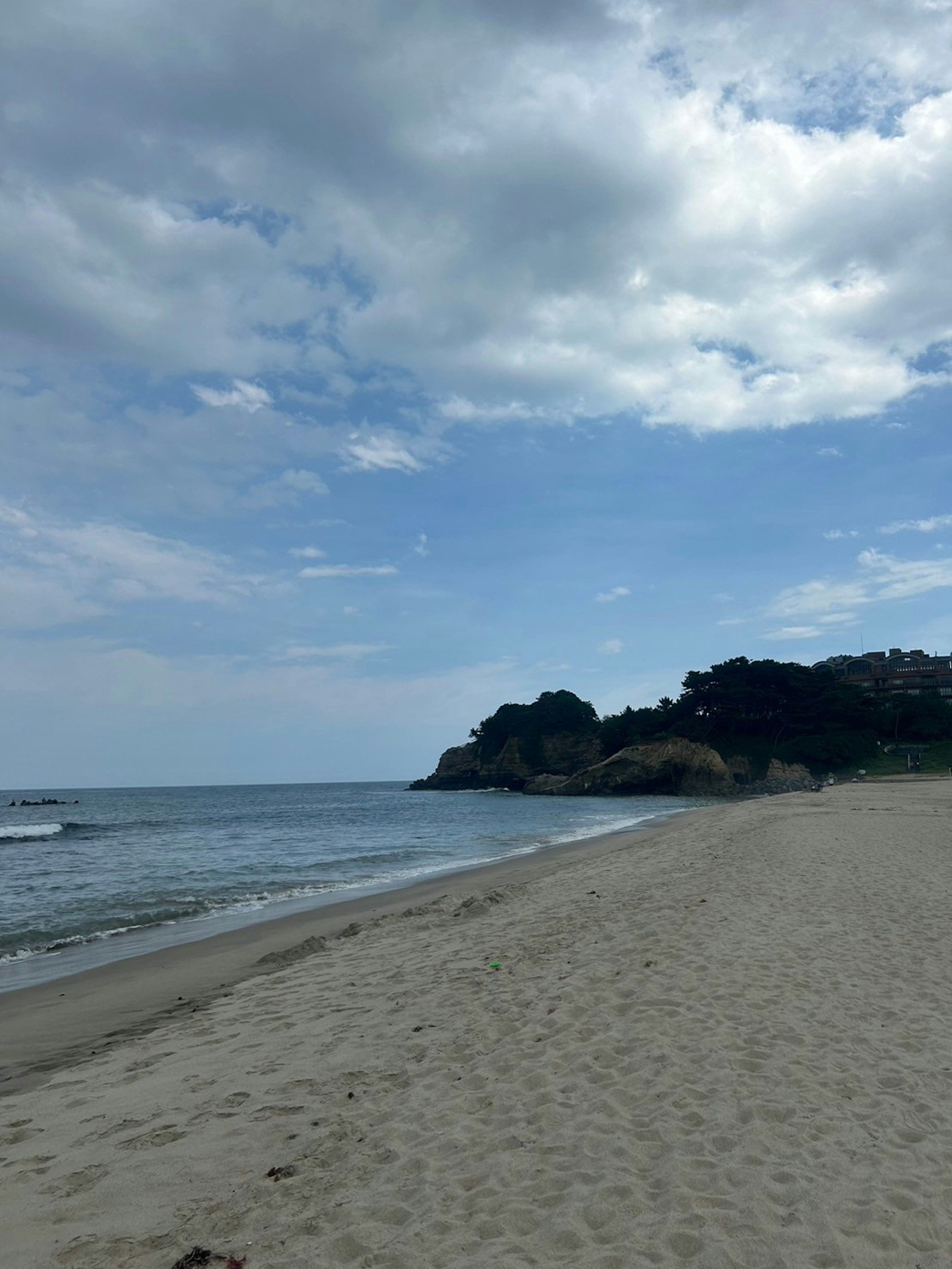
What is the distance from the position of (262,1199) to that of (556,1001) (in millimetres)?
3276

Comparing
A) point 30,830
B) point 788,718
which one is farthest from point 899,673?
point 30,830

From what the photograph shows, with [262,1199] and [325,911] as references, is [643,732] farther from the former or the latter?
[262,1199]

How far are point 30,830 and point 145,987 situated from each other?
44724 millimetres

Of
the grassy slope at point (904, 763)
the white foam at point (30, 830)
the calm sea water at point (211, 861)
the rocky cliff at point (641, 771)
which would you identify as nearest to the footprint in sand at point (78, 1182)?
the calm sea water at point (211, 861)

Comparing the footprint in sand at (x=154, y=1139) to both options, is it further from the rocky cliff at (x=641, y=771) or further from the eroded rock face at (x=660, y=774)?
the eroded rock face at (x=660, y=774)

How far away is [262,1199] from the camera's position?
3.75 meters

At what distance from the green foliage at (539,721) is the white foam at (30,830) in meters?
67.4

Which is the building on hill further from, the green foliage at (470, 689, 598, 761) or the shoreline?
the shoreline

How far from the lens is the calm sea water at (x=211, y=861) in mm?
12711

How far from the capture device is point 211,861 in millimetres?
23578

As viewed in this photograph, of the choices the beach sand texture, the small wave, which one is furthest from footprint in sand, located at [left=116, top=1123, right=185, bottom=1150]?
the small wave

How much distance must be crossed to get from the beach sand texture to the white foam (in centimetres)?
3808

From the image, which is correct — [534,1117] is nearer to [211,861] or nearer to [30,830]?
[211,861]

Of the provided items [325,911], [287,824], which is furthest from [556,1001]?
[287,824]
